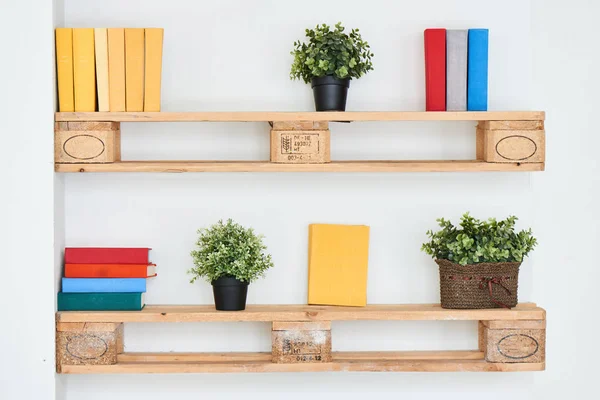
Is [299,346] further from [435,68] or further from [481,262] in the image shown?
[435,68]

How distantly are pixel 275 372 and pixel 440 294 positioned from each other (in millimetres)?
603

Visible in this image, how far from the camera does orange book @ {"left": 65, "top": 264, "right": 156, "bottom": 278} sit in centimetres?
257

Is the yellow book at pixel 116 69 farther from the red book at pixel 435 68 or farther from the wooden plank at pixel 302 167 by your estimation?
Result: the red book at pixel 435 68

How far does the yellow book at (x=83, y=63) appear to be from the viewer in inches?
98.7

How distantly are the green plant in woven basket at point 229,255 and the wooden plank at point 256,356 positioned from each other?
271 mm

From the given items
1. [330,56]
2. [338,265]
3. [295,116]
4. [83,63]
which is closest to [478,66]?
[330,56]

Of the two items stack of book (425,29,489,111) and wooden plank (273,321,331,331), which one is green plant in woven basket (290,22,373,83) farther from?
wooden plank (273,321,331,331)

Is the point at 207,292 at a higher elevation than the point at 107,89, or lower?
lower

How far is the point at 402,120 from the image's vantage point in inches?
102

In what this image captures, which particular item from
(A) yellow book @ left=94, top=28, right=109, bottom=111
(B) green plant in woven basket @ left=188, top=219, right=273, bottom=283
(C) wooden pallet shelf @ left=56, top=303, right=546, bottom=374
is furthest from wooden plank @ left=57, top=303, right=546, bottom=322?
(A) yellow book @ left=94, top=28, right=109, bottom=111

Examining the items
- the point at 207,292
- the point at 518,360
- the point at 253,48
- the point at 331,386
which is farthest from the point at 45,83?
the point at 518,360

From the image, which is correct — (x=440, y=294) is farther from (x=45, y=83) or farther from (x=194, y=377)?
(x=45, y=83)

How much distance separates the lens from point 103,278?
8.39ft

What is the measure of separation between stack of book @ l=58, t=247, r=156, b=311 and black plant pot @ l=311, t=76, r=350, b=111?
74 centimetres
